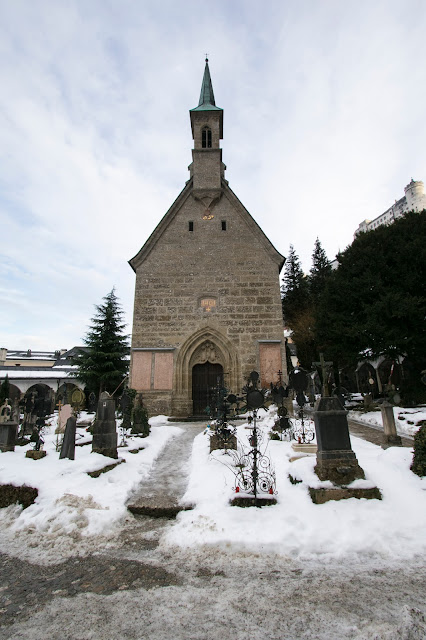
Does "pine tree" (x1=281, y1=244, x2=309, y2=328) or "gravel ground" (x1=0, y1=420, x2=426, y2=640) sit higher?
"pine tree" (x1=281, y1=244, x2=309, y2=328)

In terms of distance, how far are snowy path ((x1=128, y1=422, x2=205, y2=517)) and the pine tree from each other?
91.6 ft

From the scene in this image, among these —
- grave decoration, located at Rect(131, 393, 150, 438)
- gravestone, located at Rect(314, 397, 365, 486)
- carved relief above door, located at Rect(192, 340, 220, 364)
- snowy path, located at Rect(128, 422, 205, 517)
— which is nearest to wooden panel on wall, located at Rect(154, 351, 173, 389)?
carved relief above door, located at Rect(192, 340, 220, 364)

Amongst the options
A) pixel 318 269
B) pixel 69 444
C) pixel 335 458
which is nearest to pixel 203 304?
pixel 69 444

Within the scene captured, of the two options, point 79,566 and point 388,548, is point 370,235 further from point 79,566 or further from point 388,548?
point 79,566

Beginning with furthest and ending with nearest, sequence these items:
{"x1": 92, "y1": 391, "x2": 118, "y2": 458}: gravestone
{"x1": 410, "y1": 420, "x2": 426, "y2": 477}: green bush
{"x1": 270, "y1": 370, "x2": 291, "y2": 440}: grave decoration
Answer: {"x1": 270, "y1": 370, "x2": 291, "y2": 440}: grave decoration, {"x1": 92, "y1": 391, "x2": 118, "y2": 458}: gravestone, {"x1": 410, "y1": 420, "x2": 426, "y2": 477}: green bush

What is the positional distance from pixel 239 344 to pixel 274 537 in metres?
11.8

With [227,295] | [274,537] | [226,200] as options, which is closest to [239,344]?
[227,295]

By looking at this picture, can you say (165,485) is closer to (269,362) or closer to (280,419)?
(280,419)

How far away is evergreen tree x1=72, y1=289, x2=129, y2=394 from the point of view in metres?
23.3

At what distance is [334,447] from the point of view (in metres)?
5.17

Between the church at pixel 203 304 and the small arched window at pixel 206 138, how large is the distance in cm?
267

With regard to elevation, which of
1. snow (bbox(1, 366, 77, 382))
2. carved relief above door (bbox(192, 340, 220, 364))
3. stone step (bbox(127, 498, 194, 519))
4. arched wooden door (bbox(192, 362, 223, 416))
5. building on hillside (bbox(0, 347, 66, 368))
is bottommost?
stone step (bbox(127, 498, 194, 519))

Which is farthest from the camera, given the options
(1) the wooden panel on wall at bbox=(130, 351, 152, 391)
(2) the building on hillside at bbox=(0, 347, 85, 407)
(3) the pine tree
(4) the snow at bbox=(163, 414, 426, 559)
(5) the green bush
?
(3) the pine tree

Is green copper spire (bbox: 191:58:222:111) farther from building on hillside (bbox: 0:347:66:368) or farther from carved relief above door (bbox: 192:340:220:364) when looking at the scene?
building on hillside (bbox: 0:347:66:368)
